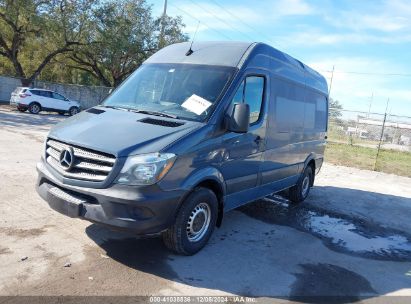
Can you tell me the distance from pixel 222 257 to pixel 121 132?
1938 mm

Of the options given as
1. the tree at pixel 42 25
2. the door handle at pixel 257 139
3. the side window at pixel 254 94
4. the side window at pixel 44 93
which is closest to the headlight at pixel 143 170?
the side window at pixel 254 94

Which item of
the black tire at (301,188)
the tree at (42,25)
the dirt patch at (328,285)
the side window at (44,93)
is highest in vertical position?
the tree at (42,25)

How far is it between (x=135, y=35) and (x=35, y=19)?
27.4ft

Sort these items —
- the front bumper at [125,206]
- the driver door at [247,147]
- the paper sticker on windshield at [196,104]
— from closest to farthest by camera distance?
the front bumper at [125,206] < the paper sticker on windshield at [196,104] < the driver door at [247,147]

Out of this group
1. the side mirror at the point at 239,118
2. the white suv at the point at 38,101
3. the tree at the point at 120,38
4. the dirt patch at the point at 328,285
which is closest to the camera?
the dirt patch at the point at 328,285

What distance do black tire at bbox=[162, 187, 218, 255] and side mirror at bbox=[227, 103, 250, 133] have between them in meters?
0.82

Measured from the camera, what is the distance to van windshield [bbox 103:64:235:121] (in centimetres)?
500

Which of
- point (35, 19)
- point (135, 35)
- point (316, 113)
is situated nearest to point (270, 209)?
point (316, 113)

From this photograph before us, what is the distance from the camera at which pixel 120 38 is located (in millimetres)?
31875

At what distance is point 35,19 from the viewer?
2805 centimetres

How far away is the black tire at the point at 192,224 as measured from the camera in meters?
4.54

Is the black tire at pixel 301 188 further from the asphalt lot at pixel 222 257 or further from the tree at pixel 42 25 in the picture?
the tree at pixel 42 25

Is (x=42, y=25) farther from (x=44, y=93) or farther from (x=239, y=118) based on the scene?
(x=239, y=118)

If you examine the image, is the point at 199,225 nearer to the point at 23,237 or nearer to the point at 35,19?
the point at 23,237
